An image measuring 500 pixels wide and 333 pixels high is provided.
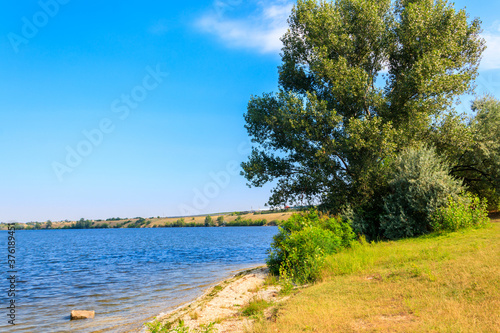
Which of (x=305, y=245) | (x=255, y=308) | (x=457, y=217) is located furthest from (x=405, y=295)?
(x=457, y=217)

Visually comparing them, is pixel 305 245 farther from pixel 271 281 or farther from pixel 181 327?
pixel 181 327

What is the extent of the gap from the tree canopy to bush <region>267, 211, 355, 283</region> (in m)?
5.10

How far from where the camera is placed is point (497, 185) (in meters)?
25.1

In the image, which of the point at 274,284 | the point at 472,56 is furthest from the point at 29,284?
the point at 472,56

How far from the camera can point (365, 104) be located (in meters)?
22.9

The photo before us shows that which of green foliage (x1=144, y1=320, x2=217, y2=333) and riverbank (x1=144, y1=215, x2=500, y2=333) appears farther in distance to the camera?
green foliage (x1=144, y1=320, x2=217, y2=333)

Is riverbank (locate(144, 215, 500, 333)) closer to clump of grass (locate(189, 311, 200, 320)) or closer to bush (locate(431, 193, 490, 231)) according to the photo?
clump of grass (locate(189, 311, 200, 320))

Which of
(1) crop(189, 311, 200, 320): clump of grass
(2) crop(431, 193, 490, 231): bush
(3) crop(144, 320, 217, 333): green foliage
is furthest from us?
(2) crop(431, 193, 490, 231): bush

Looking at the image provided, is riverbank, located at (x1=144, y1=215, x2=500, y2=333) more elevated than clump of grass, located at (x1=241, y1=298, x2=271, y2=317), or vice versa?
riverbank, located at (x1=144, y1=215, x2=500, y2=333)

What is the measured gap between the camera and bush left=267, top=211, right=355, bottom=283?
45.4 feet

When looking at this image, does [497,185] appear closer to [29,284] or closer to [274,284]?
[274,284]

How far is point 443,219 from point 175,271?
2157 centimetres

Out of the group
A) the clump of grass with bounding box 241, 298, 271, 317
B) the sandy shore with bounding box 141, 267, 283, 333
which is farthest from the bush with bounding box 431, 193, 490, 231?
the clump of grass with bounding box 241, 298, 271, 317

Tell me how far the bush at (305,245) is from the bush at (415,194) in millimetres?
4193
